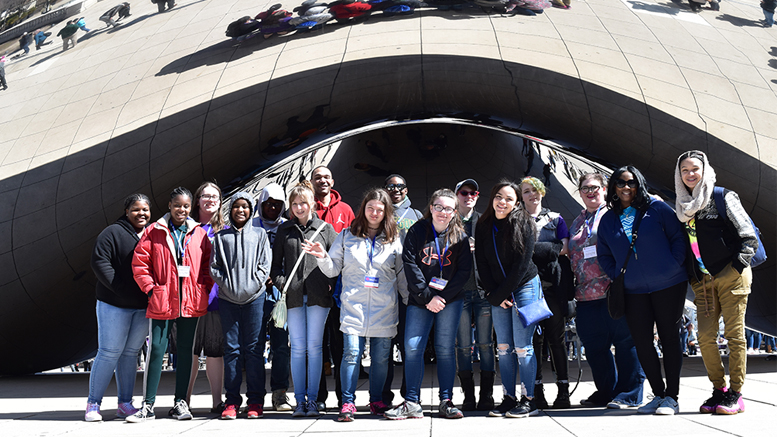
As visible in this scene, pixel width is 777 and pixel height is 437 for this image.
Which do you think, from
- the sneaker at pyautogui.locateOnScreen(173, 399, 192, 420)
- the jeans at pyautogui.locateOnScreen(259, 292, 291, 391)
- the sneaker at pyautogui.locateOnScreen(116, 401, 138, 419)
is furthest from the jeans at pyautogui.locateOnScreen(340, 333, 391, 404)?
the sneaker at pyautogui.locateOnScreen(116, 401, 138, 419)

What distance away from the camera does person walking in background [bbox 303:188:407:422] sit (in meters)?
3.92

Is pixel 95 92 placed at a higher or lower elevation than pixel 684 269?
higher

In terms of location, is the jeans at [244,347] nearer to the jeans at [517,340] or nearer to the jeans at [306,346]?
the jeans at [306,346]

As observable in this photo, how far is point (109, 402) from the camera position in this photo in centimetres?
499

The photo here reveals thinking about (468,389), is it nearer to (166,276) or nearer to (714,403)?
(714,403)

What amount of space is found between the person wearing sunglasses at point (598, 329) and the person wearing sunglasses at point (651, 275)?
1.24 feet

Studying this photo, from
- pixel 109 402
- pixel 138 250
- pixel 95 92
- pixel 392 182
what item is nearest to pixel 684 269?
pixel 392 182

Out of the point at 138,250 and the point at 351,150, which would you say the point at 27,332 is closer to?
the point at 138,250

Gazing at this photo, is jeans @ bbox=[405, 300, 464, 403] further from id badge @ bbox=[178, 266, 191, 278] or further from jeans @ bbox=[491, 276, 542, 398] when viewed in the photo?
id badge @ bbox=[178, 266, 191, 278]

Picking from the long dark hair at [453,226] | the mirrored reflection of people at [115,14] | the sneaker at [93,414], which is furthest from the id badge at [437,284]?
the mirrored reflection of people at [115,14]

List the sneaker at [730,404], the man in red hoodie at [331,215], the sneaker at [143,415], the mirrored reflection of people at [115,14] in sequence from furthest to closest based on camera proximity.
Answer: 1. the mirrored reflection of people at [115,14]
2. the man in red hoodie at [331,215]
3. the sneaker at [143,415]
4. the sneaker at [730,404]

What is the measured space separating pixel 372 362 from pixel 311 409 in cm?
52

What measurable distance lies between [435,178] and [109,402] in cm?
764

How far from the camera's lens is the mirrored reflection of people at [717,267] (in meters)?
3.44
